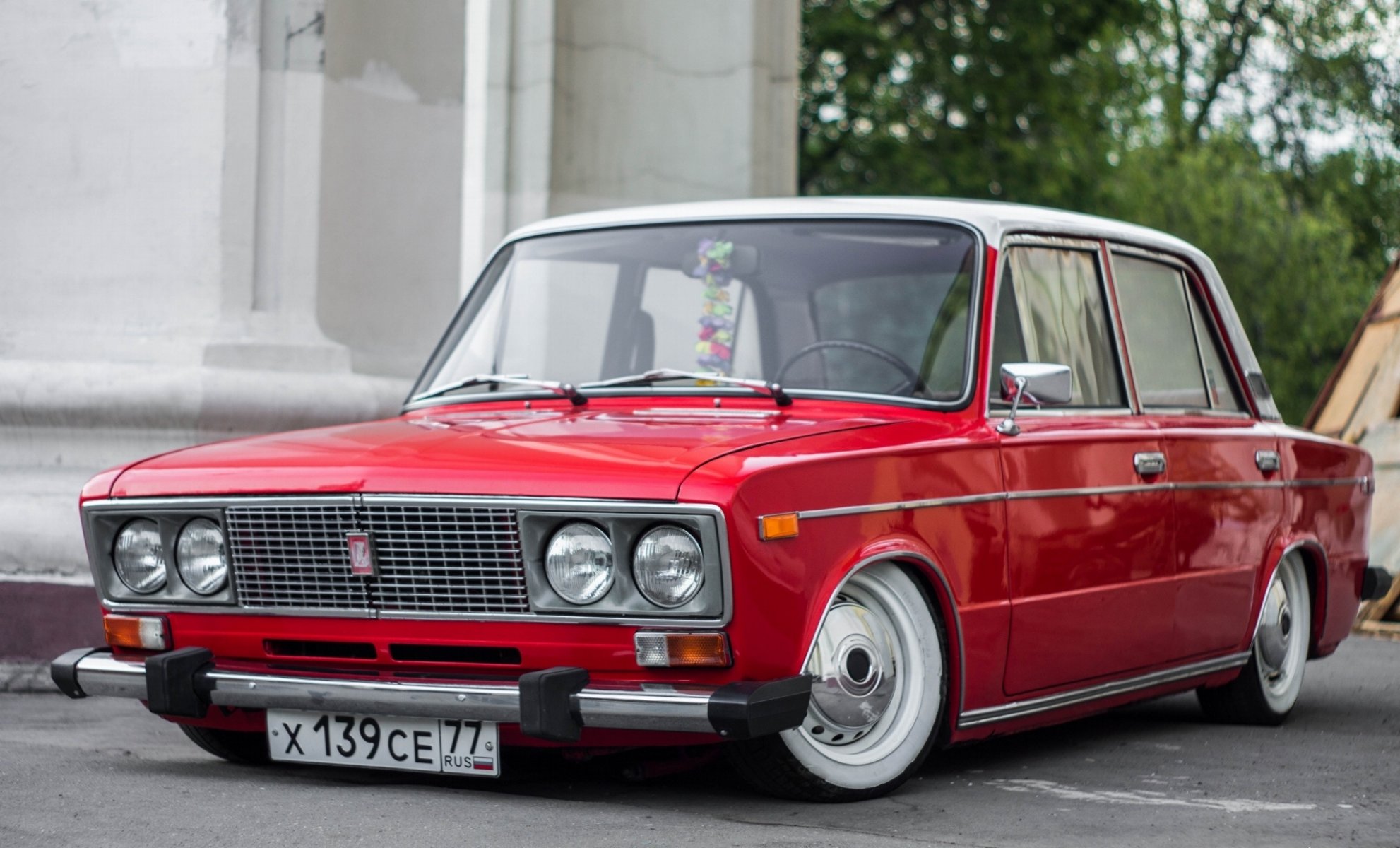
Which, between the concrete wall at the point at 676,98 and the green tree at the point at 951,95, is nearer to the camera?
the concrete wall at the point at 676,98

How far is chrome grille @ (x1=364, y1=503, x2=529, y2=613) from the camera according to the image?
458 cm

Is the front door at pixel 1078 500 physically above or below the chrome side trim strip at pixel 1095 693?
above

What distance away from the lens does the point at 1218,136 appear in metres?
39.3

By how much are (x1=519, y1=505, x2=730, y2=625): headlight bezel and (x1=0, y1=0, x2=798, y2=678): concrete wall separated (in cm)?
338

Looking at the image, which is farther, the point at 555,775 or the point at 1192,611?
the point at 1192,611

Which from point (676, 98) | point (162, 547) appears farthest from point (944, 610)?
point (676, 98)

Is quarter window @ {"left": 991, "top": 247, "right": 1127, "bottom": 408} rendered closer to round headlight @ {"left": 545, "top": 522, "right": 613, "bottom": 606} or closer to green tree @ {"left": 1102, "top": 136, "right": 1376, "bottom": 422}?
round headlight @ {"left": 545, "top": 522, "right": 613, "bottom": 606}

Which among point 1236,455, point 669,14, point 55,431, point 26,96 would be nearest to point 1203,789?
point 1236,455

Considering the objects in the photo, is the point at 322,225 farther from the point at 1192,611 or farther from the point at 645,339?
the point at 1192,611

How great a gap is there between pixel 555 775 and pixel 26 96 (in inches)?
182

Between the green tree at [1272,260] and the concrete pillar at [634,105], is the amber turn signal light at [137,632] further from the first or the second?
the green tree at [1272,260]

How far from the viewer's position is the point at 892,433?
16.6 ft

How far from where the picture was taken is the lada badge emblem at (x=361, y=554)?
4.73 meters

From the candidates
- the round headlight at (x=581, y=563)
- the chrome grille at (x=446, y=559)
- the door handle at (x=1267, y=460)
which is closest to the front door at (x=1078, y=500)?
the door handle at (x=1267, y=460)
